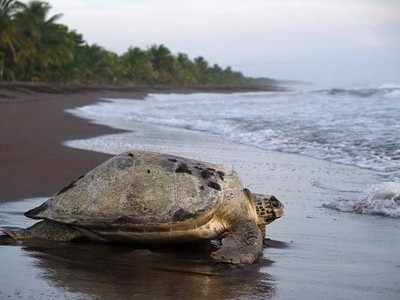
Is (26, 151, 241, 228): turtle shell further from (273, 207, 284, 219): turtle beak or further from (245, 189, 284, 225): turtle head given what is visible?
(273, 207, 284, 219): turtle beak

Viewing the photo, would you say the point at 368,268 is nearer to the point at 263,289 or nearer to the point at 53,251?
the point at 263,289

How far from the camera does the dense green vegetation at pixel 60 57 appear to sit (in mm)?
41531

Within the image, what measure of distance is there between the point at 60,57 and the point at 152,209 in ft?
152

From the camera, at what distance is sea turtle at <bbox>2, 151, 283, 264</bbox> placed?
4324mm

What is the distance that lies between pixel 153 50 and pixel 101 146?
72635mm

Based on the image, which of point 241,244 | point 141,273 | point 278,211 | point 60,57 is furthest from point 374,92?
point 141,273

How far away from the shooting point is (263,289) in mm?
3580

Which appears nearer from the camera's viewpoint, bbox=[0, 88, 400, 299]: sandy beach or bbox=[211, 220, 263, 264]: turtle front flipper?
bbox=[0, 88, 400, 299]: sandy beach

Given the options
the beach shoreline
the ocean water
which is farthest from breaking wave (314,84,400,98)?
the beach shoreline

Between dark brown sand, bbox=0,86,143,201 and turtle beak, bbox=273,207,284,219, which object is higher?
turtle beak, bbox=273,207,284,219

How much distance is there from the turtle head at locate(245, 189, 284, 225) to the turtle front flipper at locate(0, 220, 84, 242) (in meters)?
1.28

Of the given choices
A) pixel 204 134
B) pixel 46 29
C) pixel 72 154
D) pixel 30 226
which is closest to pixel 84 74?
pixel 46 29

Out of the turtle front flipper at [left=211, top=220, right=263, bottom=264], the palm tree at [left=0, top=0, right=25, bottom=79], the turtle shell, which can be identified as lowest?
the turtle front flipper at [left=211, top=220, right=263, bottom=264]

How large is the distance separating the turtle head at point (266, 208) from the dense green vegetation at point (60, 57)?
36403 millimetres
